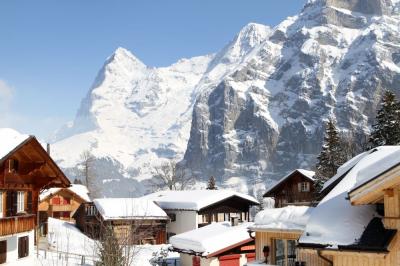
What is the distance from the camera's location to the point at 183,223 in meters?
58.3

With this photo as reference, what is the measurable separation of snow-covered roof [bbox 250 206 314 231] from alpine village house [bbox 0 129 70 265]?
1563 cm

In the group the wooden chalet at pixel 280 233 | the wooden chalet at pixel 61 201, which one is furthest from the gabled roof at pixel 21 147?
the wooden chalet at pixel 61 201

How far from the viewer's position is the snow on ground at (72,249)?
36.4 m

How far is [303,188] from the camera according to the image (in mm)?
63656

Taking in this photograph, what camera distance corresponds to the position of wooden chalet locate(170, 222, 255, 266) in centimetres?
3098

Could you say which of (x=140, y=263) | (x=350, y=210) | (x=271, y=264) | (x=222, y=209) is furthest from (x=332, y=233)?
(x=222, y=209)

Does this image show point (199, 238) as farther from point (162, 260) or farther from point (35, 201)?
point (35, 201)

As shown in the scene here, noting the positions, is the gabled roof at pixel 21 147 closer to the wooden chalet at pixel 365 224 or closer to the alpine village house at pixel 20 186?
the alpine village house at pixel 20 186

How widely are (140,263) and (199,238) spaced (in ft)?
29.7

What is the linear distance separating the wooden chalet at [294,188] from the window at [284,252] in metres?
43.3

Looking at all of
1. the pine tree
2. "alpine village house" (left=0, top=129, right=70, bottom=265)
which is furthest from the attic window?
the pine tree

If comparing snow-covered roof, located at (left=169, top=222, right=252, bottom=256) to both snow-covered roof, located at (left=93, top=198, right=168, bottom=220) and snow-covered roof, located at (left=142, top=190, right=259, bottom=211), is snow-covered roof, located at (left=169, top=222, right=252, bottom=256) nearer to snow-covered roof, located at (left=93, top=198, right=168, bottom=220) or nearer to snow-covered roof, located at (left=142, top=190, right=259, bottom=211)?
snow-covered roof, located at (left=93, top=198, right=168, bottom=220)

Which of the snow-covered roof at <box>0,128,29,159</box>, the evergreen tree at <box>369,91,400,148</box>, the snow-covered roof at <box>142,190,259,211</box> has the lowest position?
the snow-covered roof at <box>142,190,259,211</box>

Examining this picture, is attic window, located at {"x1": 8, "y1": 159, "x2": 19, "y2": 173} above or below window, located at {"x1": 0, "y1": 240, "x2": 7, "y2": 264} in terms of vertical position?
above
